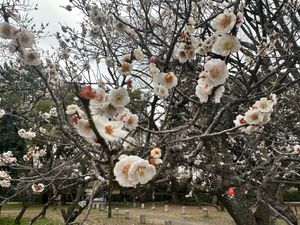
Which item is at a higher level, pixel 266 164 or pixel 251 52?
pixel 251 52

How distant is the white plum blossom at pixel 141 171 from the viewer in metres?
1.44

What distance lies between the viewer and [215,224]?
17172 millimetres

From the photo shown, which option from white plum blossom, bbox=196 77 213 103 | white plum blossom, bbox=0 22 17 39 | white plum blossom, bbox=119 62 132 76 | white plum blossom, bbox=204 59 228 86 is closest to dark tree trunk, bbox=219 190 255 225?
white plum blossom, bbox=119 62 132 76

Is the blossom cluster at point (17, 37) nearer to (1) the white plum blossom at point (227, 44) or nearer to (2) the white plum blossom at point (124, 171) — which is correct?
(2) the white plum blossom at point (124, 171)

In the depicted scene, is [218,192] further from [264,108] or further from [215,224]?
[215,224]

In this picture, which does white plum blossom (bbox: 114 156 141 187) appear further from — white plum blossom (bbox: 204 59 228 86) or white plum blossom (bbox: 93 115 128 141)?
white plum blossom (bbox: 204 59 228 86)

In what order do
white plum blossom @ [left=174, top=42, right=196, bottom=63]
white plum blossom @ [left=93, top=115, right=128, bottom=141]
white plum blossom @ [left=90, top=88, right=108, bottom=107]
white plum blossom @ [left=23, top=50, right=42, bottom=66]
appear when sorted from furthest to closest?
1. white plum blossom @ [left=174, top=42, right=196, bottom=63]
2. white plum blossom @ [left=23, top=50, right=42, bottom=66]
3. white plum blossom @ [left=90, top=88, right=108, bottom=107]
4. white plum blossom @ [left=93, top=115, right=128, bottom=141]

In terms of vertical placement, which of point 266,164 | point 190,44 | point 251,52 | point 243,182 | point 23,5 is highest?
point 23,5

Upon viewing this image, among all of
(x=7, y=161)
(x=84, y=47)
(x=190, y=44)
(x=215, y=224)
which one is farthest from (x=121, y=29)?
(x=215, y=224)

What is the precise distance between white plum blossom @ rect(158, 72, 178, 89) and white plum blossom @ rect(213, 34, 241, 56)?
0.39 meters

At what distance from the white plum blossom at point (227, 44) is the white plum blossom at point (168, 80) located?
39 cm

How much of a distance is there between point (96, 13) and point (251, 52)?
3.17 metres

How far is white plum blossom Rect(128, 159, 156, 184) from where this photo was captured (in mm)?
1438

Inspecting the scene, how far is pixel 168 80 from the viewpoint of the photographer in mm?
2090
